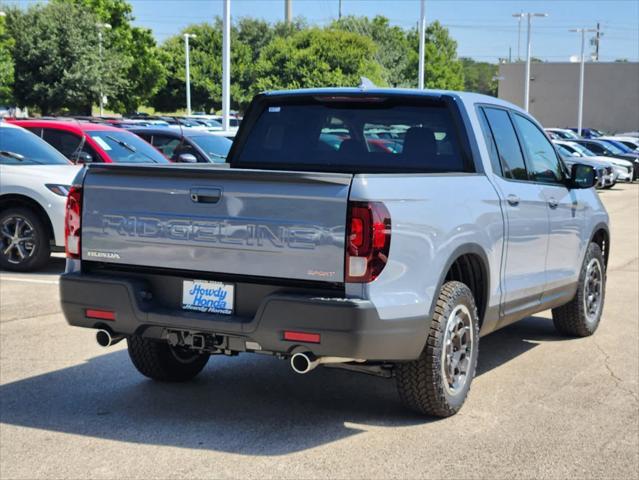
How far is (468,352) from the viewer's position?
6.17 m

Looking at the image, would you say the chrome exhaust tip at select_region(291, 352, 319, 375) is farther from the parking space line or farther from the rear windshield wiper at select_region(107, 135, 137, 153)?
the rear windshield wiper at select_region(107, 135, 137, 153)

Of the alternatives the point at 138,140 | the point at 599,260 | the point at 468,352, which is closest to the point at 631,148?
the point at 138,140

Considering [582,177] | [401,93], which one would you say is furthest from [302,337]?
[582,177]

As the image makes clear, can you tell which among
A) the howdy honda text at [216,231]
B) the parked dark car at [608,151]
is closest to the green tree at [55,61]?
the parked dark car at [608,151]

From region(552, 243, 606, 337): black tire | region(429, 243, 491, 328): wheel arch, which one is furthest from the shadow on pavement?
region(552, 243, 606, 337): black tire

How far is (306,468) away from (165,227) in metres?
1.51

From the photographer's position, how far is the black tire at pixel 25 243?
1178 centimetres

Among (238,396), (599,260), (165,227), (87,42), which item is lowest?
(238,396)

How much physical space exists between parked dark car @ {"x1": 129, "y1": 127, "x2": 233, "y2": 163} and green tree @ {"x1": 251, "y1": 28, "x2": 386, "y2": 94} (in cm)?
4989

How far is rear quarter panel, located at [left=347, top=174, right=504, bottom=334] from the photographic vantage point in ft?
17.0

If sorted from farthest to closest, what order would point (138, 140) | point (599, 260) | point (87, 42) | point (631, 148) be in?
point (87, 42) → point (631, 148) → point (138, 140) → point (599, 260)

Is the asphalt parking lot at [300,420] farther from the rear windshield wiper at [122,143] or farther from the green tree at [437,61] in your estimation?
the green tree at [437,61]

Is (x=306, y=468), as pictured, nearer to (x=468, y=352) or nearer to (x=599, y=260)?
(x=468, y=352)

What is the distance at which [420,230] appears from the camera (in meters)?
5.45
